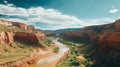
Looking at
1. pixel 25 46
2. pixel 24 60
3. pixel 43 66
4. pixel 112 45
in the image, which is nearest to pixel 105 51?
pixel 112 45

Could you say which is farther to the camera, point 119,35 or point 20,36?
point 20,36

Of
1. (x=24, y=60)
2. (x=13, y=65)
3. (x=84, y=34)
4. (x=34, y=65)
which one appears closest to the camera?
(x=13, y=65)

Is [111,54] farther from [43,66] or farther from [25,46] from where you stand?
[25,46]

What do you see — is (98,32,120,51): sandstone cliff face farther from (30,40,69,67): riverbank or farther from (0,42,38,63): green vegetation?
(0,42,38,63): green vegetation

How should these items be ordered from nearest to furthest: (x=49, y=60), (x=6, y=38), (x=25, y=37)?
(x=49, y=60), (x=6, y=38), (x=25, y=37)

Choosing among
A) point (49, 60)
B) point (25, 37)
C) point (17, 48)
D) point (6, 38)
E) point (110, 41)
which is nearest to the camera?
point (110, 41)

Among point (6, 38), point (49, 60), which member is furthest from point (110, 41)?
point (6, 38)

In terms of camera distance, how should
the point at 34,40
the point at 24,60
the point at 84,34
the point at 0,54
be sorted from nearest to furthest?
the point at 24,60 < the point at 0,54 < the point at 34,40 < the point at 84,34

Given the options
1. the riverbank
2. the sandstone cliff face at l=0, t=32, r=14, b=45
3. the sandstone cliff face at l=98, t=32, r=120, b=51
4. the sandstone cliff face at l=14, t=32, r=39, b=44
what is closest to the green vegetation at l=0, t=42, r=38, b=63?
the sandstone cliff face at l=0, t=32, r=14, b=45

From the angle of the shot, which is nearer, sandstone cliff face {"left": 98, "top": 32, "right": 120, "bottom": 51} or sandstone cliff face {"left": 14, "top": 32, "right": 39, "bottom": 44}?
sandstone cliff face {"left": 98, "top": 32, "right": 120, "bottom": 51}

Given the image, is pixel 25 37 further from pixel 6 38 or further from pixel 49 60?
pixel 49 60

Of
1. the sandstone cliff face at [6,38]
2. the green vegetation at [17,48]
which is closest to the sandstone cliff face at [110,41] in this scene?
the green vegetation at [17,48]
